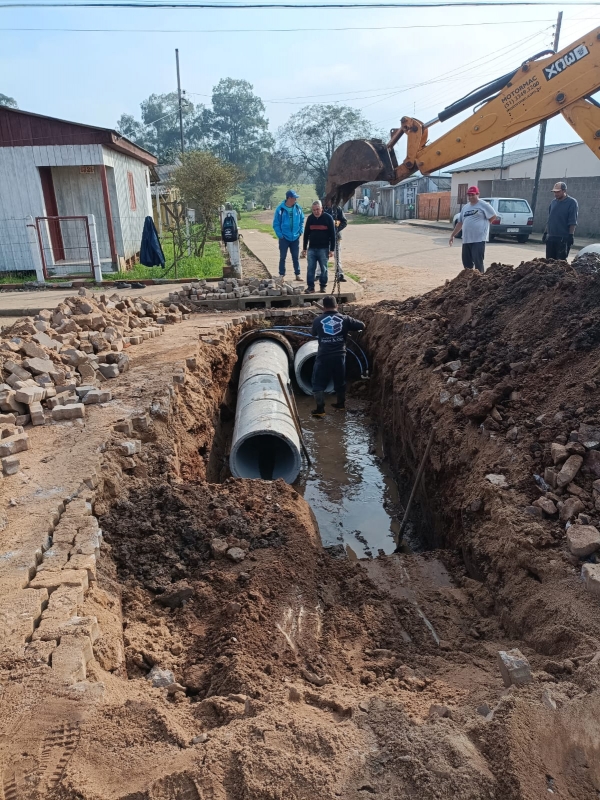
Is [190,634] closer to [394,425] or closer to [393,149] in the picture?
[394,425]

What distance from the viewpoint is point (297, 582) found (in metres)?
4.24

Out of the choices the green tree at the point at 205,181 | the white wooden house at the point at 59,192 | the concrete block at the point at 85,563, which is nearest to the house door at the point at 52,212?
the white wooden house at the point at 59,192

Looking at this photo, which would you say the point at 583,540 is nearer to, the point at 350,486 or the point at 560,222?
the point at 350,486

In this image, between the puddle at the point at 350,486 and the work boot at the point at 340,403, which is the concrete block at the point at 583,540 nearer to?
the puddle at the point at 350,486

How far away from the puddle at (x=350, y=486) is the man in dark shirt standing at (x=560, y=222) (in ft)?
15.8

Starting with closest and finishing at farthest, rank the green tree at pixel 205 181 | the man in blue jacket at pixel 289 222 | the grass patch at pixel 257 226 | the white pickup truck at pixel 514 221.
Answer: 1. the man in blue jacket at pixel 289 222
2. the green tree at pixel 205 181
3. the white pickup truck at pixel 514 221
4. the grass patch at pixel 257 226

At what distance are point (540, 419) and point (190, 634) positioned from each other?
327 centimetres

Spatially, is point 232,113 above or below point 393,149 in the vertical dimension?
above

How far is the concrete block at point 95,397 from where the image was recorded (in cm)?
638

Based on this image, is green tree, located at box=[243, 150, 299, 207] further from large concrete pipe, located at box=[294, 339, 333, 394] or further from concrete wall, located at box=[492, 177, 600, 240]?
large concrete pipe, located at box=[294, 339, 333, 394]

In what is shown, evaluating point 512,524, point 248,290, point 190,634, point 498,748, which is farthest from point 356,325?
point 498,748

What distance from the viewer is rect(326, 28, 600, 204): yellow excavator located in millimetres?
7164

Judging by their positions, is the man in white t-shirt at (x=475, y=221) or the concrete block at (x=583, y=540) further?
the man in white t-shirt at (x=475, y=221)

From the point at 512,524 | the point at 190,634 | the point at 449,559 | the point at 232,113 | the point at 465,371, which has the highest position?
the point at 232,113
